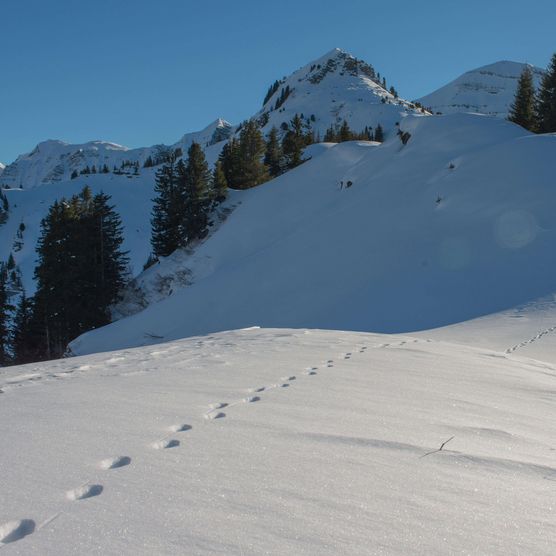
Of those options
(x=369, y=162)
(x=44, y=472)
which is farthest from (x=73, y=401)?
(x=369, y=162)

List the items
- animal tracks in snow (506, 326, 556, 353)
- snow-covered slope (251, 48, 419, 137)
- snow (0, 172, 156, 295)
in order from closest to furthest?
animal tracks in snow (506, 326, 556, 353) → snow (0, 172, 156, 295) → snow-covered slope (251, 48, 419, 137)

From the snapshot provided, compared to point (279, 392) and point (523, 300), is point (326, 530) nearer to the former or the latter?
point (279, 392)

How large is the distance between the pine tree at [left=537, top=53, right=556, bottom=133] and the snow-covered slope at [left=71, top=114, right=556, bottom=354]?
9995 mm

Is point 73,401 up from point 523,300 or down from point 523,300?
up

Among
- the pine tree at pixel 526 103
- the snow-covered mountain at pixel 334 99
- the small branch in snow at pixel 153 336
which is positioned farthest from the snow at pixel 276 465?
the snow-covered mountain at pixel 334 99

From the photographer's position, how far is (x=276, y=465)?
2658 mm

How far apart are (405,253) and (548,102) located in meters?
29.9

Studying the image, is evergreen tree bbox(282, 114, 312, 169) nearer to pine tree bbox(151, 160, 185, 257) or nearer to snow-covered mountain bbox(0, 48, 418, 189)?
pine tree bbox(151, 160, 185, 257)

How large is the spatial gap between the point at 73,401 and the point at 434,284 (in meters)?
14.2

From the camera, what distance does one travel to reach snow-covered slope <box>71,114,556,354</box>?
15469 millimetres

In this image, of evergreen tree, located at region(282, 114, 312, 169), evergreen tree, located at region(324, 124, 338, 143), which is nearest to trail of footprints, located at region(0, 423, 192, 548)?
evergreen tree, located at region(282, 114, 312, 169)

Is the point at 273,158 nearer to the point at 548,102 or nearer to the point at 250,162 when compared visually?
the point at 250,162

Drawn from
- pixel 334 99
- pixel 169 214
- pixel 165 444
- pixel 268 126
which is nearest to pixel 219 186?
pixel 169 214

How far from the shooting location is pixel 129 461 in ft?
8.84
